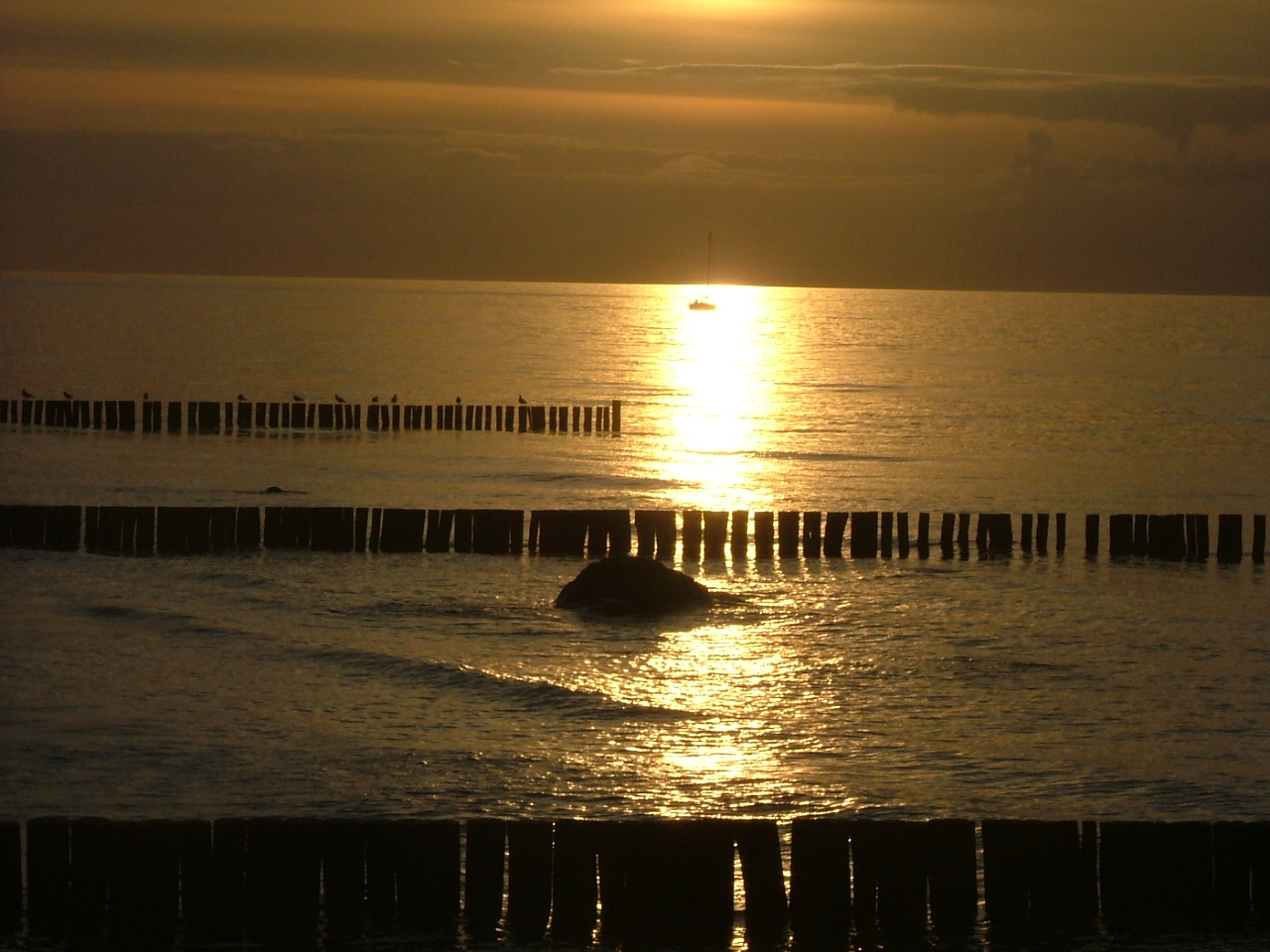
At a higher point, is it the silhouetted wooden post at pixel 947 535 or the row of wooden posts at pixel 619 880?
the silhouetted wooden post at pixel 947 535

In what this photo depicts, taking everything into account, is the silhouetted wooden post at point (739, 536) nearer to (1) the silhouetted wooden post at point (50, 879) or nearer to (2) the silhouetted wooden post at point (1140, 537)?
(2) the silhouetted wooden post at point (1140, 537)

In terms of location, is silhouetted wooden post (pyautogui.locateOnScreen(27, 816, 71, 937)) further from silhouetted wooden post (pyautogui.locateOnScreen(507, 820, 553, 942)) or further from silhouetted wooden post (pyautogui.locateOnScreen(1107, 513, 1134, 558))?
silhouetted wooden post (pyautogui.locateOnScreen(1107, 513, 1134, 558))

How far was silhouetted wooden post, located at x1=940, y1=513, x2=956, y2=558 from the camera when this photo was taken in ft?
89.1

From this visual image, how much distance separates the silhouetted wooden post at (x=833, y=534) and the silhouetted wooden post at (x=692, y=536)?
210 centimetres

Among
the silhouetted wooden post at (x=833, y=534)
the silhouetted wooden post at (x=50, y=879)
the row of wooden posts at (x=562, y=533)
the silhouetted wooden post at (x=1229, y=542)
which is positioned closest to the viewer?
the silhouetted wooden post at (x=50, y=879)

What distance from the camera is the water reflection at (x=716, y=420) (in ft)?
130

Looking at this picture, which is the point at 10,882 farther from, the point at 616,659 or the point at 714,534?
the point at 714,534

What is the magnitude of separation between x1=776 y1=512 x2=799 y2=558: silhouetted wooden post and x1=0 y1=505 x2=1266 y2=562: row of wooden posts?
22mm

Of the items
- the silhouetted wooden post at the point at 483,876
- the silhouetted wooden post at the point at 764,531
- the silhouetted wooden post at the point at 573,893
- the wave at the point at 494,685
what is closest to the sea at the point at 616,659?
the wave at the point at 494,685

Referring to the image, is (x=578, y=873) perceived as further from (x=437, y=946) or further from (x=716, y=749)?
(x=716, y=749)

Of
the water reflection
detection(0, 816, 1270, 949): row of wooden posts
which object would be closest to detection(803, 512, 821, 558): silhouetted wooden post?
the water reflection

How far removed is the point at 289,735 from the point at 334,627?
18.0ft

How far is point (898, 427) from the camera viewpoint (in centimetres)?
5966

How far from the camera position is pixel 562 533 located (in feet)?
85.8
